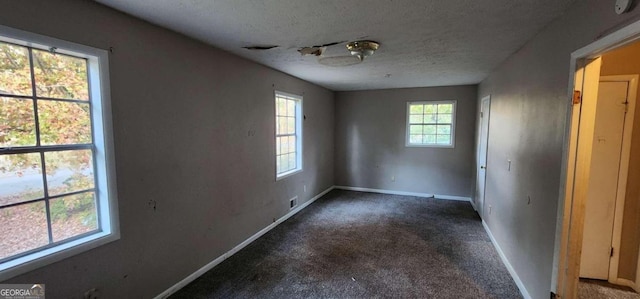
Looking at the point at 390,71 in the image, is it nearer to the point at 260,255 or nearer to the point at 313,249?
the point at 313,249

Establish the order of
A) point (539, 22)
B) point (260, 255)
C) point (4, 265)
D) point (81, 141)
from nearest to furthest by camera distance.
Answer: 1. point (4, 265)
2. point (81, 141)
3. point (539, 22)
4. point (260, 255)

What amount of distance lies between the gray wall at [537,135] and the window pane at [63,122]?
3073 millimetres

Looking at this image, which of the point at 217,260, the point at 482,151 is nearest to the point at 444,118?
the point at 482,151

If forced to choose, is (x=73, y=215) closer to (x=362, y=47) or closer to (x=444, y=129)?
(x=362, y=47)

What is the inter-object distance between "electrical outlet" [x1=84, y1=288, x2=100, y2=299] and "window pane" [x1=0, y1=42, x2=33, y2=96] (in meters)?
1.29

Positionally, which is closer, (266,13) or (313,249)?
(266,13)

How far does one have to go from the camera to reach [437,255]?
300 cm

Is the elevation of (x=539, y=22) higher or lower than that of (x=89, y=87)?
higher

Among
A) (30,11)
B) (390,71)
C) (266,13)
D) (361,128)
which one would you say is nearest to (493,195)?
(390,71)

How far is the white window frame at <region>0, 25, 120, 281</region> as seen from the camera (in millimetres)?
1542

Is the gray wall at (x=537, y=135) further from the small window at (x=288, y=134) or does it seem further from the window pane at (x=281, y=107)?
the window pane at (x=281, y=107)

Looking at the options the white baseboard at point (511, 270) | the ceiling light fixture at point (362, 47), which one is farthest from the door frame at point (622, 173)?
the ceiling light fixture at point (362, 47)

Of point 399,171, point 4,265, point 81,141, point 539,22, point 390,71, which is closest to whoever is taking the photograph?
point 4,265

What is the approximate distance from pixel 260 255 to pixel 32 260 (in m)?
1.88
